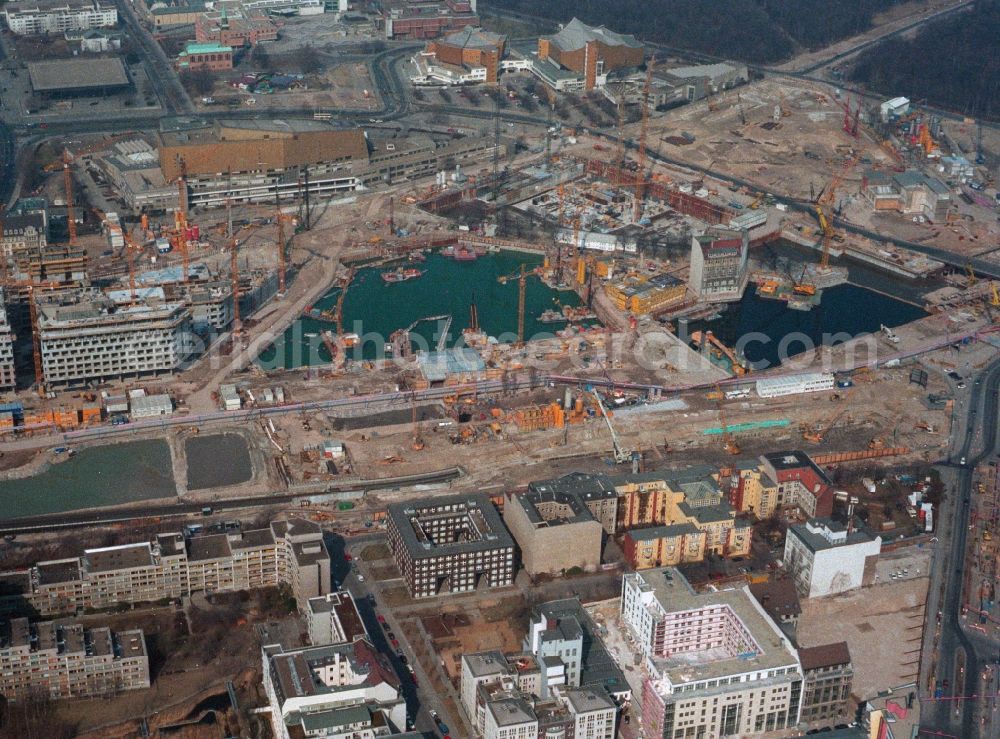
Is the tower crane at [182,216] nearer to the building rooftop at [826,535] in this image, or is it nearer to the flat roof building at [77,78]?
the flat roof building at [77,78]

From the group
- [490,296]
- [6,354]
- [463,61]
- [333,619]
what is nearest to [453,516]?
[333,619]

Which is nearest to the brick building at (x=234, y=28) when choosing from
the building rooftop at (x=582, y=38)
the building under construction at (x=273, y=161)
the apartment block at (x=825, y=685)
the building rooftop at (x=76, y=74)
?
the building rooftop at (x=76, y=74)

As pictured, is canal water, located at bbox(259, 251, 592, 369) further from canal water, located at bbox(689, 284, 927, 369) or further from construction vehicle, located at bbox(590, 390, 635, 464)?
construction vehicle, located at bbox(590, 390, 635, 464)

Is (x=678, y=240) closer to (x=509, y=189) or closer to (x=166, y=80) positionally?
(x=509, y=189)

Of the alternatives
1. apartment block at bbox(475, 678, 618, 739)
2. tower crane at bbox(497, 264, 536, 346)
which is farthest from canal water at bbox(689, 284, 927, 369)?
apartment block at bbox(475, 678, 618, 739)

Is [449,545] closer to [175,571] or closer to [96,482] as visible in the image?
[175,571]

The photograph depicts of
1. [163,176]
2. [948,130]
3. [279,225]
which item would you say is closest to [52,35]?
[163,176]
